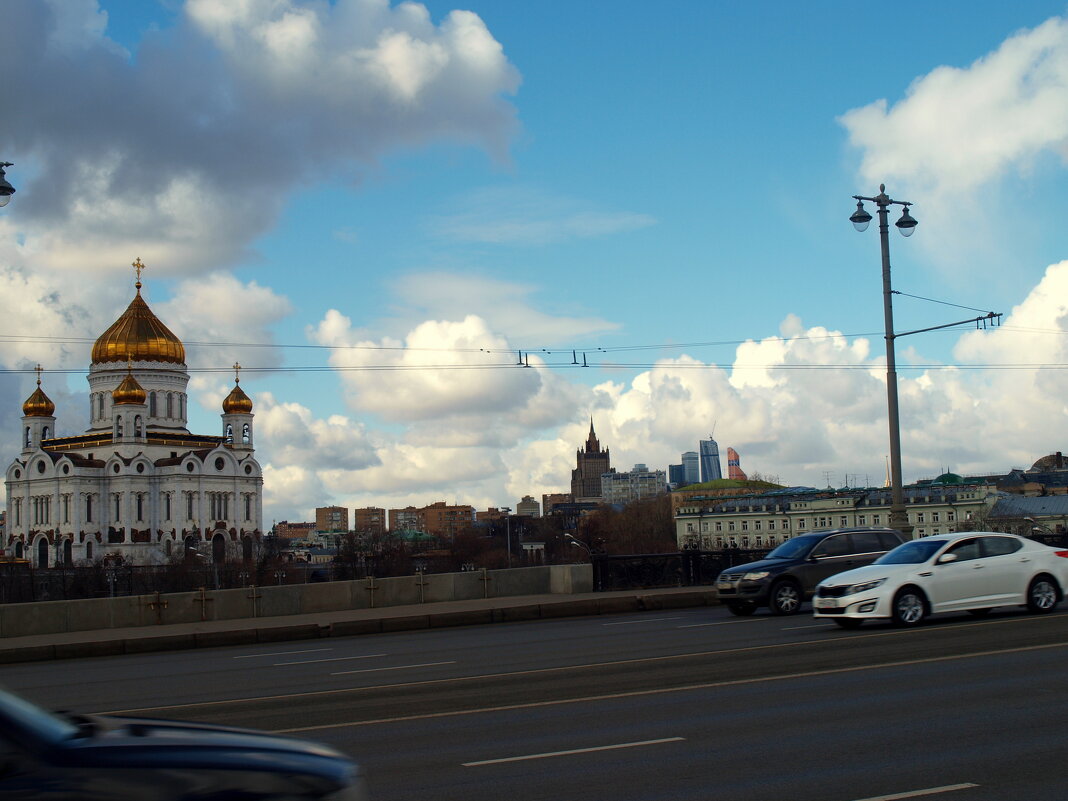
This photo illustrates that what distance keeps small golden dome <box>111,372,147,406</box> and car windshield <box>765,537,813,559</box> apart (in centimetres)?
11047

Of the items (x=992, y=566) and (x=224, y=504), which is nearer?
(x=992, y=566)

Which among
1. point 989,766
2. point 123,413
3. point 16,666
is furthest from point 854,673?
point 123,413

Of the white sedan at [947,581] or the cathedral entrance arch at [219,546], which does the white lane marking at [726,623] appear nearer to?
the white sedan at [947,581]

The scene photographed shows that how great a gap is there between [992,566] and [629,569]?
12.5m

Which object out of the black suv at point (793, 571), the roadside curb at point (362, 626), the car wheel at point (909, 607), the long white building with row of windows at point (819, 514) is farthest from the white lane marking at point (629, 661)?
the long white building with row of windows at point (819, 514)

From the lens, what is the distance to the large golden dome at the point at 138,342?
12656 centimetres

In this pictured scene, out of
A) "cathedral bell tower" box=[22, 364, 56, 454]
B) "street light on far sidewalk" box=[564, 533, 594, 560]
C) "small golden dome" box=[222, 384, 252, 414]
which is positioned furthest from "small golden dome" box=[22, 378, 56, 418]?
"street light on far sidewalk" box=[564, 533, 594, 560]

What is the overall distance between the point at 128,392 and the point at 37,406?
18.4m

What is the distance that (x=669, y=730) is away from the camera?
988 cm

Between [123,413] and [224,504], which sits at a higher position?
[123,413]

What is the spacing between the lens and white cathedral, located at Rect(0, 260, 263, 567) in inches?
4884

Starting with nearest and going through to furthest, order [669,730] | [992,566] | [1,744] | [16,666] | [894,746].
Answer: [1,744]
[894,746]
[669,730]
[992,566]
[16,666]

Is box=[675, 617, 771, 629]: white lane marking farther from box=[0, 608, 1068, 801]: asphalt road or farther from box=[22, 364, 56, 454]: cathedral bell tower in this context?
box=[22, 364, 56, 454]: cathedral bell tower

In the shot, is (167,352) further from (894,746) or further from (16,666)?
(894,746)
